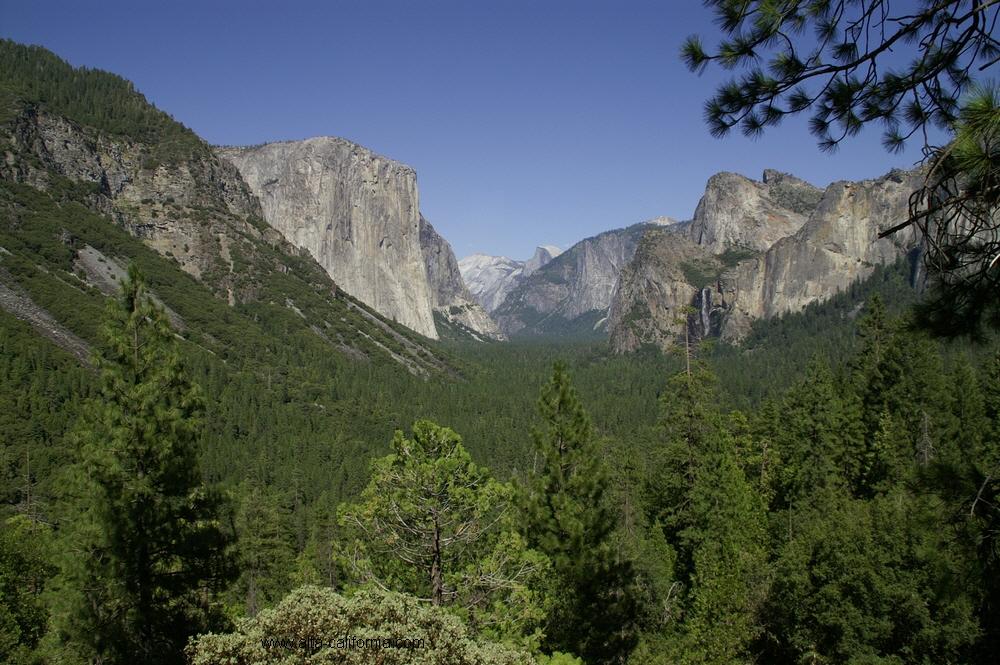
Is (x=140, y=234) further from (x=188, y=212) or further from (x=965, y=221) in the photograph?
(x=965, y=221)

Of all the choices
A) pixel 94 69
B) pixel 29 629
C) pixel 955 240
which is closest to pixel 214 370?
pixel 29 629

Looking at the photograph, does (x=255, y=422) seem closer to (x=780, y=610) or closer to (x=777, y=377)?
(x=780, y=610)

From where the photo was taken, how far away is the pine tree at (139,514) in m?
13.0

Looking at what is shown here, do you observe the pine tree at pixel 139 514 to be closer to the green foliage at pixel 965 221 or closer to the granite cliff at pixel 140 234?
the green foliage at pixel 965 221

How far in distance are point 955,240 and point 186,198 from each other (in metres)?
166

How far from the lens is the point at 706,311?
7530 inches

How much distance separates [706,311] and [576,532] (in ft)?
607

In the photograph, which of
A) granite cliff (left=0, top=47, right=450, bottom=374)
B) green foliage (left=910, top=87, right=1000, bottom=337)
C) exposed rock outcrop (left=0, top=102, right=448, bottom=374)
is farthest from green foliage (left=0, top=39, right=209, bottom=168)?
green foliage (left=910, top=87, right=1000, bottom=337)

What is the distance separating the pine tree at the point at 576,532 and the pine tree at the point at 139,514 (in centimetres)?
819

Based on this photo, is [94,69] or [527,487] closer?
[527,487]

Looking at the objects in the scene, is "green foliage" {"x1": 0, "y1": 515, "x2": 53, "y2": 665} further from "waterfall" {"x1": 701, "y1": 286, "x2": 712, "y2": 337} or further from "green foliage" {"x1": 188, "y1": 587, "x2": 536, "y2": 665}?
"waterfall" {"x1": 701, "y1": 286, "x2": 712, "y2": 337}

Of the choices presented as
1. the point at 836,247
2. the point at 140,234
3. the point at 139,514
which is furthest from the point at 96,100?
the point at 836,247

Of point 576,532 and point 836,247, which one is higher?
point 836,247

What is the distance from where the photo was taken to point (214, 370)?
98.3 m
